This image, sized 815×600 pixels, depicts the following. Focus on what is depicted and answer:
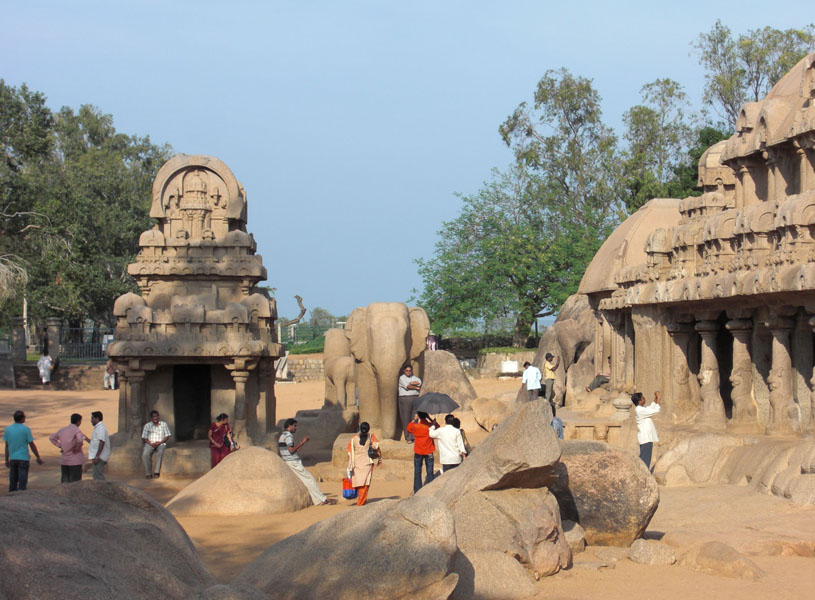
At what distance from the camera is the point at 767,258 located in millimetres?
12789

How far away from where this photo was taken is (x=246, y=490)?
11234mm

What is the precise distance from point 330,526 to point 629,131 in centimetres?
3524

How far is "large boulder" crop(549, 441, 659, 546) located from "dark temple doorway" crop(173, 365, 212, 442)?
9389 mm

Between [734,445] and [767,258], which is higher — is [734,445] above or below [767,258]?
below

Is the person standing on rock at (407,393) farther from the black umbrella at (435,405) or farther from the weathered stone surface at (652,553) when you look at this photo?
the weathered stone surface at (652,553)

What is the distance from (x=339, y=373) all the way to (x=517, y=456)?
10589 millimetres

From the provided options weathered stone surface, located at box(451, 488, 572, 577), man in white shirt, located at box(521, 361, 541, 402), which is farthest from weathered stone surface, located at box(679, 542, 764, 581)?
man in white shirt, located at box(521, 361, 541, 402)

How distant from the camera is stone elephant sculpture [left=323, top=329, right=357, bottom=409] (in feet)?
60.5

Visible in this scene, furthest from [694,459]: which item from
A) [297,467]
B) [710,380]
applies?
[297,467]

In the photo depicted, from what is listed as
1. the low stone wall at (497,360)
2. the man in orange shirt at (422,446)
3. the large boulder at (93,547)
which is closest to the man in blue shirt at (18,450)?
the man in orange shirt at (422,446)

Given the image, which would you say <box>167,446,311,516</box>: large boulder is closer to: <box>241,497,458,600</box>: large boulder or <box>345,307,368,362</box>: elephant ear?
<box>345,307,368,362</box>: elephant ear

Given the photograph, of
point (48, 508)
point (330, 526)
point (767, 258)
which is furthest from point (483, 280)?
point (48, 508)

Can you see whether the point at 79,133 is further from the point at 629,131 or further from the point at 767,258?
the point at 767,258

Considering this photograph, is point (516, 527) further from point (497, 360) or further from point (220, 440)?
point (497, 360)
